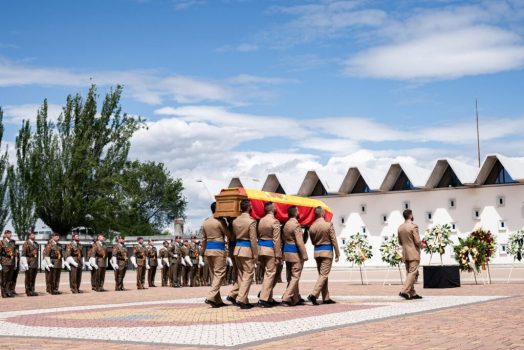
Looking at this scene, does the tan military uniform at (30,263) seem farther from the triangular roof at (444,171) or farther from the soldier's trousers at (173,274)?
the triangular roof at (444,171)

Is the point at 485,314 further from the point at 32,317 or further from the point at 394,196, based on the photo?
the point at 394,196

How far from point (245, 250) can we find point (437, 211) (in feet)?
132

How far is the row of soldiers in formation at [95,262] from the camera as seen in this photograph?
21.8m

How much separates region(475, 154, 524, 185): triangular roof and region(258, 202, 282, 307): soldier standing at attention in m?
37.6

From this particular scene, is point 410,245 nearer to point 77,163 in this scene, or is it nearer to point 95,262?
point 95,262

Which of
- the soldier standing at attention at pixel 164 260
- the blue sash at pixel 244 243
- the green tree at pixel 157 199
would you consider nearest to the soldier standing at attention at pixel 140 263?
the soldier standing at attention at pixel 164 260

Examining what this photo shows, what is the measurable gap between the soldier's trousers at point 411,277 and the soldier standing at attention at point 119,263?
1126cm

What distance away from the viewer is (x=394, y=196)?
179 feet

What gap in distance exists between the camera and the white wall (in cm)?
4934

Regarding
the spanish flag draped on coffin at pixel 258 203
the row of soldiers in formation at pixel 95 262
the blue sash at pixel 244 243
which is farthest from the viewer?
the row of soldiers in formation at pixel 95 262

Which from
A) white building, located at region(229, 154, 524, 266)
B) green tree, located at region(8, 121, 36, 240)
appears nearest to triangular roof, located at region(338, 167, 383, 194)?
white building, located at region(229, 154, 524, 266)

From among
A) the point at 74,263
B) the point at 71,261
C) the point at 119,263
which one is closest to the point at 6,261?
the point at 71,261

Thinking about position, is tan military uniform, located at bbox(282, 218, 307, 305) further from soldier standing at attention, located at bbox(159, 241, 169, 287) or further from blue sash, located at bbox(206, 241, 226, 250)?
soldier standing at attention, located at bbox(159, 241, 169, 287)

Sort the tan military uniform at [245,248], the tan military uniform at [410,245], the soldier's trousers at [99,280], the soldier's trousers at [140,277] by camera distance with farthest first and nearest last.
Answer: the soldier's trousers at [140,277] → the soldier's trousers at [99,280] → the tan military uniform at [410,245] → the tan military uniform at [245,248]
